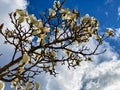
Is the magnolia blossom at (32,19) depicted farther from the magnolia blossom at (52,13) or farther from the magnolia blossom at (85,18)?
the magnolia blossom at (85,18)

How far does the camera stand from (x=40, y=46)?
27.3 feet

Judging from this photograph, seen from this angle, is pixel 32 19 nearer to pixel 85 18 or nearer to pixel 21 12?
pixel 21 12

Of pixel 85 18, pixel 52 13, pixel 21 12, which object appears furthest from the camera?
pixel 52 13

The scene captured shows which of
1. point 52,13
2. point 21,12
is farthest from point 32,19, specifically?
point 52,13

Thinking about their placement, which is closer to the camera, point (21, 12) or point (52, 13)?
point (21, 12)

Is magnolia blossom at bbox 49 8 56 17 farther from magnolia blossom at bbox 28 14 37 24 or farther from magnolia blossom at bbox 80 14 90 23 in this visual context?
magnolia blossom at bbox 28 14 37 24

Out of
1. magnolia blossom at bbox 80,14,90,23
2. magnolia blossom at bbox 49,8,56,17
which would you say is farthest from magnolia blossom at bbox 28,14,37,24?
magnolia blossom at bbox 80,14,90,23

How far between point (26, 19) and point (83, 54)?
2773 mm

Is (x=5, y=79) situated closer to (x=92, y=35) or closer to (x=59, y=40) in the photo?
(x=59, y=40)

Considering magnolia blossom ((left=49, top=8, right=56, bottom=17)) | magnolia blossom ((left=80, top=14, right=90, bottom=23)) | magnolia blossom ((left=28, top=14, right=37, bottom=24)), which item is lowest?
magnolia blossom ((left=28, top=14, right=37, bottom=24))

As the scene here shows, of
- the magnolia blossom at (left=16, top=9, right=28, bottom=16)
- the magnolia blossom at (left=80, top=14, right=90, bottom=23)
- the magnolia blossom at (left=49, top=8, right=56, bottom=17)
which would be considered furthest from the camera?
the magnolia blossom at (left=49, top=8, right=56, bottom=17)

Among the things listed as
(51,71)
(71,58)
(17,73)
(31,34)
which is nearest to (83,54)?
(71,58)

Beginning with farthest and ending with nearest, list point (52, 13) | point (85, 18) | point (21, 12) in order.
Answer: point (52, 13), point (85, 18), point (21, 12)

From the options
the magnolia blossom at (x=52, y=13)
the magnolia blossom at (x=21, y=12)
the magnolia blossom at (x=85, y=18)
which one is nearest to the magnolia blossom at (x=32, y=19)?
the magnolia blossom at (x=21, y=12)
